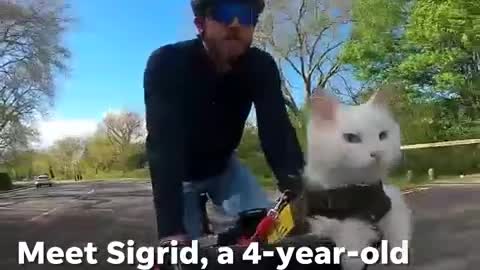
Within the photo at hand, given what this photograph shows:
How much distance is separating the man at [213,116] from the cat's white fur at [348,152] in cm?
4

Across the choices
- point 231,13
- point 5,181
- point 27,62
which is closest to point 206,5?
point 231,13

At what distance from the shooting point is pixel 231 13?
41.5 inches

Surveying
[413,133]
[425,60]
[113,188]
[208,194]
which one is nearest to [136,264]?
[113,188]

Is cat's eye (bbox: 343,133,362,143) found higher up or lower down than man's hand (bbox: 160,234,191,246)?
higher up

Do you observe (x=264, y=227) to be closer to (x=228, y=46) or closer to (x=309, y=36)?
(x=228, y=46)

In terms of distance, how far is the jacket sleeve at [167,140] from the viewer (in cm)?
100

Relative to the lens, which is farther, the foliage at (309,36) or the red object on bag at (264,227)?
the foliage at (309,36)

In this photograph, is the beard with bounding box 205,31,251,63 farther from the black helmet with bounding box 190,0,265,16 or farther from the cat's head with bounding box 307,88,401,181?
the cat's head with bounding box 307,88,401,181

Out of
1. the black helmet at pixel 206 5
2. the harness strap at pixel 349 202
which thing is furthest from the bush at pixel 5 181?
the harness strap at pixel 349 202

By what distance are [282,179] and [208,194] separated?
15 cm

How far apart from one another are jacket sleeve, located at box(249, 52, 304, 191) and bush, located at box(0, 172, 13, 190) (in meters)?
0.65

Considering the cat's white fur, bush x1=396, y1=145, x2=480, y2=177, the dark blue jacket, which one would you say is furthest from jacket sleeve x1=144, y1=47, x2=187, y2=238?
bush x1=396, y1=145, x2=480, y2=177

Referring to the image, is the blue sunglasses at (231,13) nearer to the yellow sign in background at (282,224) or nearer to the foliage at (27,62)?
the yellow sign in background at (282,224)

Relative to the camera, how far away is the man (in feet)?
Result: 3.39
